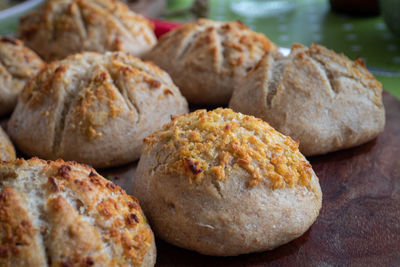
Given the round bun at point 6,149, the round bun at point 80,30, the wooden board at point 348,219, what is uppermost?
the round bun at point 80,30

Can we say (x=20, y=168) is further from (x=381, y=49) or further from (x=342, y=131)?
(x=381, y=49)

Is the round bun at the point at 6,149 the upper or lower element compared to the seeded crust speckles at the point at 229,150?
lower

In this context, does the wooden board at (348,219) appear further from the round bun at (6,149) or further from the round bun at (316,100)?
the round bun at (6,149)

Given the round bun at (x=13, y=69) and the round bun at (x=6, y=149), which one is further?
the round bun at (x=13, y=69)

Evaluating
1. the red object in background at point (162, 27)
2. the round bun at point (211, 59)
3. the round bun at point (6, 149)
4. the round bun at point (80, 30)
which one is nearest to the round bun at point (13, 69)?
the round bun at point (80, 30)

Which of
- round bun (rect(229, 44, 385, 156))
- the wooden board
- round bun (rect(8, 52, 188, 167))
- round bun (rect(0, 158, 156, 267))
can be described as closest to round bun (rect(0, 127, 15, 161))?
round bun (rect(8, 52, 188, 167))

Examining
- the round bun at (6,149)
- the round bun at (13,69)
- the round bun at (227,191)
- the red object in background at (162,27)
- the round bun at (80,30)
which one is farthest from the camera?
the red object in background at (162,27)

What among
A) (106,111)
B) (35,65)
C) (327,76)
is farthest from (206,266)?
(35,65)
